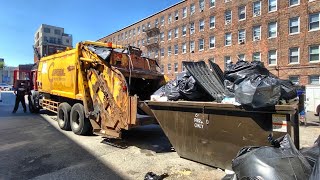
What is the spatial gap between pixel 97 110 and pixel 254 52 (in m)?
22.3

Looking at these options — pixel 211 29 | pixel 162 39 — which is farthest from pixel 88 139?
pixel 162 39

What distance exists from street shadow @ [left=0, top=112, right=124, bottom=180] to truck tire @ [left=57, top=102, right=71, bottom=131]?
1.63 ft

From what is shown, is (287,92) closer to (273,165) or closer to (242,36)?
(273,165)

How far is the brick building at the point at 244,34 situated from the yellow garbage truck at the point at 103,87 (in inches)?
736

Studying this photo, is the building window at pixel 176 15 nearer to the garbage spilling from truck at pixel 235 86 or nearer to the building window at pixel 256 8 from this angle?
the building window at pixel 256 8

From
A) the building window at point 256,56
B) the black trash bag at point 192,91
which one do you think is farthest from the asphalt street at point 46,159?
the building window at point 256,56

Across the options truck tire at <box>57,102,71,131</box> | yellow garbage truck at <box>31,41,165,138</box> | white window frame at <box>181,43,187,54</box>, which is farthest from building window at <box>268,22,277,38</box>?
truck tire at <box>57,102,71,131</box>

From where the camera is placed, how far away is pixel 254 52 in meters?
26.3

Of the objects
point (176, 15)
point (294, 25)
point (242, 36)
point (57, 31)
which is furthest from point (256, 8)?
point (57, 31)

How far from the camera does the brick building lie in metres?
22.5

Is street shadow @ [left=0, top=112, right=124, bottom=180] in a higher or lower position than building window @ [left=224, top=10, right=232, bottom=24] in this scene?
lower

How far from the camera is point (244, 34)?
27375 mm

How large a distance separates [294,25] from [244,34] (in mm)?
4938

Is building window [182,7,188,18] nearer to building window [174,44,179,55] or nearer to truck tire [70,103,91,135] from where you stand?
building window [174,44,179,55]
